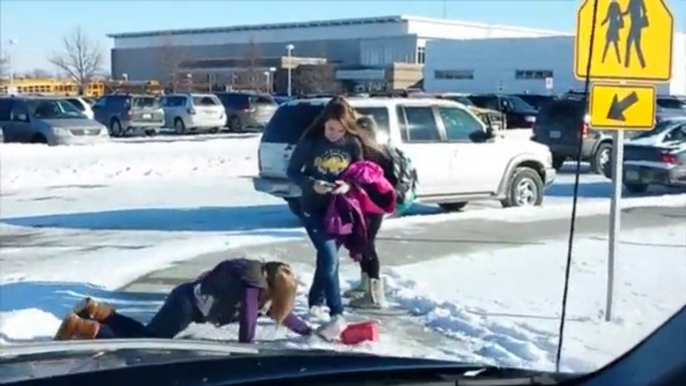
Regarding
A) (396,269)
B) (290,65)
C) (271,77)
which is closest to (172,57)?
(271,77)

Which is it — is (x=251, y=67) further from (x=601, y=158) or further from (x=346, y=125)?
(x=346, y=125)

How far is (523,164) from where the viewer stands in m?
16.2

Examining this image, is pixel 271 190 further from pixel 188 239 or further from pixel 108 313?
pixel 108 313

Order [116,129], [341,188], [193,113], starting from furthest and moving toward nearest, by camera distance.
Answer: [193,113] → [116,129] → [341,188]

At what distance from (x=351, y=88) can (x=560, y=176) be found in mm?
28015

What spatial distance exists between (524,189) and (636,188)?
445 cm

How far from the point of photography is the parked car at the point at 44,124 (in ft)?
95.3

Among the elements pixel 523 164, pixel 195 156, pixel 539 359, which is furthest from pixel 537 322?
pixel 195 156

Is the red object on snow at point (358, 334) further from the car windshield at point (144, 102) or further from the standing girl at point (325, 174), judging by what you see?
the car windshield at point (144, 102)

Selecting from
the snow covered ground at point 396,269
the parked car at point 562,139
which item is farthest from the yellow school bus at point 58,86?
the parked car at point 562,139

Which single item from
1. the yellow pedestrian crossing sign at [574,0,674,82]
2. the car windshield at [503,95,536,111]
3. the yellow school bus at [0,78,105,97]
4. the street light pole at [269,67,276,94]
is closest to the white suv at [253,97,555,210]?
the yellow pedestrian crossing sign at [574,0,674,82]

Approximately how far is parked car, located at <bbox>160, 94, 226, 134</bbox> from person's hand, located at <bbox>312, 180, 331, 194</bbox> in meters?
34.7

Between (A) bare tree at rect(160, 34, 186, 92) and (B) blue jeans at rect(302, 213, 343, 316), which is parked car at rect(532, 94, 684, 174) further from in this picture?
(A) bare tree at rect(160, 34, 186, 92)

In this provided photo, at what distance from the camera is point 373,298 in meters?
9.10
